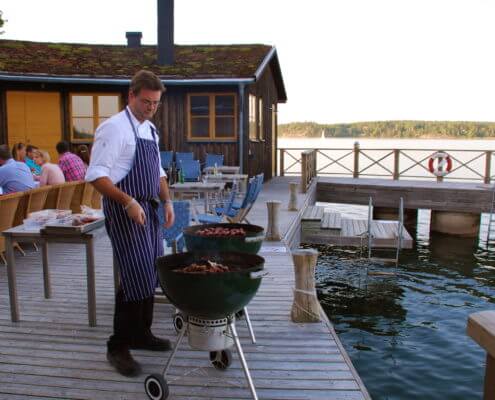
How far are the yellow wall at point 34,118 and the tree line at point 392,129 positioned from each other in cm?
2941

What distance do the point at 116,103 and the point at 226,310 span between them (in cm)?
1138

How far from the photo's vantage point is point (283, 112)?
827 inches

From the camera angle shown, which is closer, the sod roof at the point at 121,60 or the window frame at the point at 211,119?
the sod roof at the point at 121,60

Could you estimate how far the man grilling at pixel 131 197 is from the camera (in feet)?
9.50

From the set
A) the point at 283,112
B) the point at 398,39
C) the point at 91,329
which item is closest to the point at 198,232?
the point at 91,329

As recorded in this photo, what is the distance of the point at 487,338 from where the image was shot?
5.23 feet

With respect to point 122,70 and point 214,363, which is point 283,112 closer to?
point 122,70

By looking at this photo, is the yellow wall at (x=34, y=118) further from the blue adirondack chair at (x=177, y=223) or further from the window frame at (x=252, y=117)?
the blue adirondack chair at (x=177, y=223)

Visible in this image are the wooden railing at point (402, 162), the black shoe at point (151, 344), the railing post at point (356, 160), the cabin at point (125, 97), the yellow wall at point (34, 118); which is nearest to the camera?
the black shoe at point (151, 344)

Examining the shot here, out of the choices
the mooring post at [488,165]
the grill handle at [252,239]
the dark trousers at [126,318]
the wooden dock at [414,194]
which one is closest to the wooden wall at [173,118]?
the wooden dock at [414,194]

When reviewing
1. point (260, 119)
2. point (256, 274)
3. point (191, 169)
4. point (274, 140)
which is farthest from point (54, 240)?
point (274, 140)

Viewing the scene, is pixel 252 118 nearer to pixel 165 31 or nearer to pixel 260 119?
pixel 260 119

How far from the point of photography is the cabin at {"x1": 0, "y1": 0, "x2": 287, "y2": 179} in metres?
12.3

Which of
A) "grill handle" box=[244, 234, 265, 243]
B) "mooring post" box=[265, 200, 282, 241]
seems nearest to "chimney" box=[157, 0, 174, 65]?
"mooring post" box=[265, 200, 282, 241]
